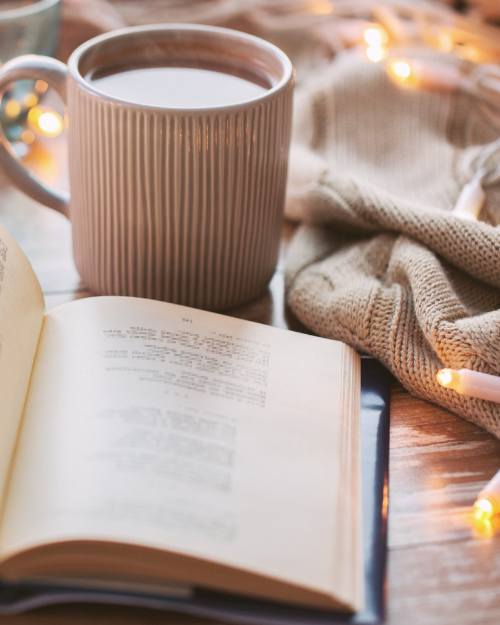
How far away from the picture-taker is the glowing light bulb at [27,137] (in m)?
0.71

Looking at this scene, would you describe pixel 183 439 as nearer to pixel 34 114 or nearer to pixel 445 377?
pixel 445 377

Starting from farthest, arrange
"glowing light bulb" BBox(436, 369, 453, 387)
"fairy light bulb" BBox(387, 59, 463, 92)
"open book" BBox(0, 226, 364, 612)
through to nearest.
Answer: "fairy light bulb" BBox(387, 59, 463, 92)
"glowing light bulb" BBox(436, 369, 453, 387)
"open book" BBox(0, 226, 364, 612)

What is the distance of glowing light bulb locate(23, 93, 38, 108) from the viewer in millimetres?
699

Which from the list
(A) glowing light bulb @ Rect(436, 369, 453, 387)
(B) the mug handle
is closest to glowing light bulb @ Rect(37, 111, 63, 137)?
(B) the mug handle

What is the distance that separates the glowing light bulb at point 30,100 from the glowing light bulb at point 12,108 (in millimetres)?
13

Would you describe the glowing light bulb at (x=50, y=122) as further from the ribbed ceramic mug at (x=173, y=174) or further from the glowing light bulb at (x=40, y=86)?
the ribbed ceramic mug at (x=173, y=174)

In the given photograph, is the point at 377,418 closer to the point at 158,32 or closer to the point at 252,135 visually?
the point at 252,135

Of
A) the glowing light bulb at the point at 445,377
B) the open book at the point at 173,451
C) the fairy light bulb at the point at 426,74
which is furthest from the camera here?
the fairy light bulb at the point at 426,74

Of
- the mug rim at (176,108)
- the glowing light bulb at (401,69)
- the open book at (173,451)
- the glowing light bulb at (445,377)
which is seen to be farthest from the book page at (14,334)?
the glowing light bulb at (401,69)

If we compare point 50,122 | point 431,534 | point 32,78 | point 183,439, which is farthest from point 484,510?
point 50,122

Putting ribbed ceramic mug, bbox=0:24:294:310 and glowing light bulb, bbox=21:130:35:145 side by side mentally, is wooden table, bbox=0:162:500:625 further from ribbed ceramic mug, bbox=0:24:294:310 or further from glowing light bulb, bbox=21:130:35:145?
glowing light bulb, bbox=21:130:35:145

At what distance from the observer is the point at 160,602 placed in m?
0.31

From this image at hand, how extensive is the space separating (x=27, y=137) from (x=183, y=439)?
51cm

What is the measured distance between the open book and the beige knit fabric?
46mm
